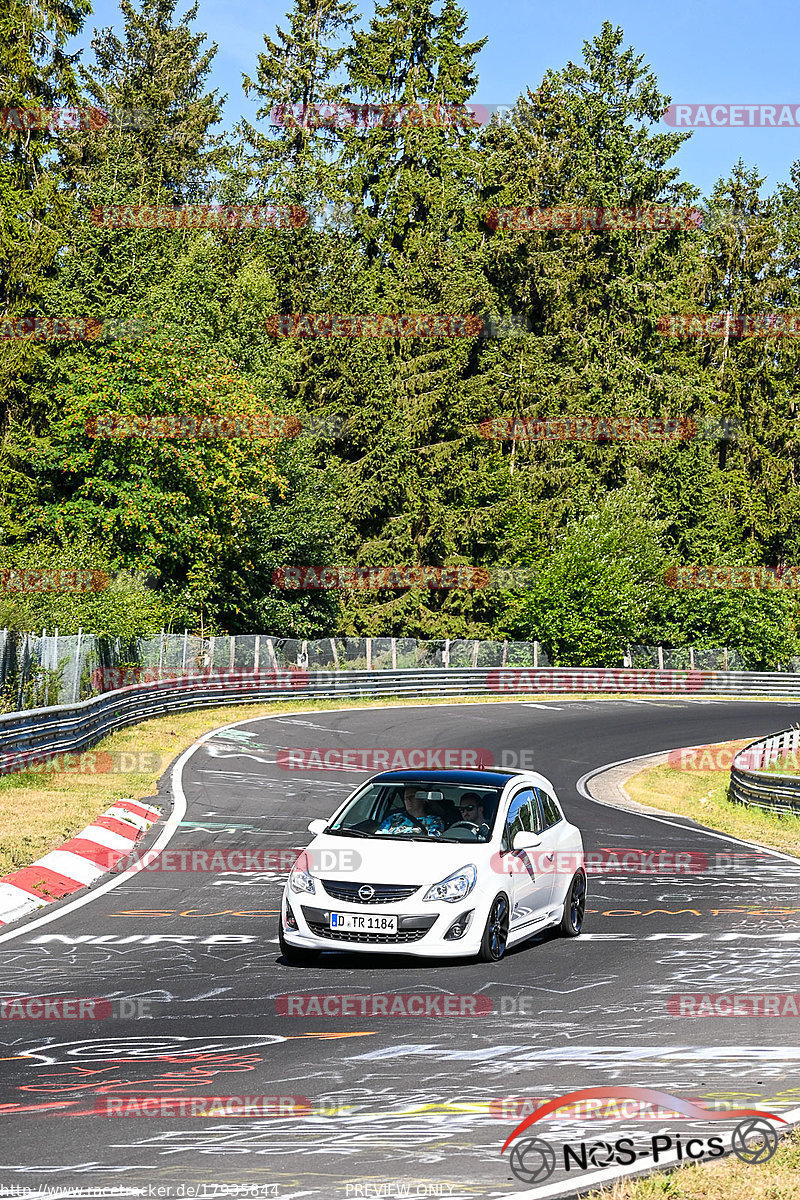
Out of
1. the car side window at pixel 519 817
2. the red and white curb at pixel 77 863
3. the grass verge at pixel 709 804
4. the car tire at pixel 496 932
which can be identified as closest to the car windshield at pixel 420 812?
the car side window at pixel 519 817

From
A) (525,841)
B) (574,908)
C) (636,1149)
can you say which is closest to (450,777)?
(525,841)

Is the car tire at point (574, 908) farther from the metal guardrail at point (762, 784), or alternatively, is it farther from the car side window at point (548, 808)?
the metal guardrail at point (762, 784)

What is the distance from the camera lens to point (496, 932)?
11.3 m

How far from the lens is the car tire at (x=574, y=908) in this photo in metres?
12.8

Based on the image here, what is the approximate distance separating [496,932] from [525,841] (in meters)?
0.74

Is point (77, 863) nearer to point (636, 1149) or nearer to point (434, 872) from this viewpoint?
point (434, 872)

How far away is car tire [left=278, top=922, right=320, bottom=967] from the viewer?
11.1m

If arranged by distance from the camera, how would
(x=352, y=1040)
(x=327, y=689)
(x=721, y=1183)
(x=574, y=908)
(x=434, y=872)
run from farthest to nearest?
(x=327, y=689) → (x=574, y=908) → (x=434, y=872) → (x=352, y=1040) → (x=721, y=1183)

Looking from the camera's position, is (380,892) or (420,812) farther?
(420,812)

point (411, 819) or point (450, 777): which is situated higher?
point (450, 777)

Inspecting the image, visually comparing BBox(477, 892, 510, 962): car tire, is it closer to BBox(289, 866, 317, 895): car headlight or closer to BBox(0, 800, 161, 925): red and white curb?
BBox(289, 866, 317, 895): car headlight

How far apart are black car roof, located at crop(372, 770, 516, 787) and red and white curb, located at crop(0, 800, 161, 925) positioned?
12.2ft

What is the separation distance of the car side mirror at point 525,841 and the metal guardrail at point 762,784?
560 inches

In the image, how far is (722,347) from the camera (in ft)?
276
